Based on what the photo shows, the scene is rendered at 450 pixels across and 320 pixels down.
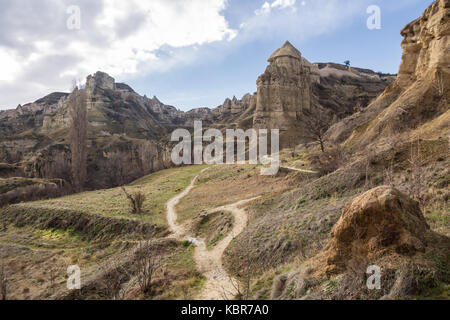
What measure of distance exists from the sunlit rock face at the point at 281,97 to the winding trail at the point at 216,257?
128 ft

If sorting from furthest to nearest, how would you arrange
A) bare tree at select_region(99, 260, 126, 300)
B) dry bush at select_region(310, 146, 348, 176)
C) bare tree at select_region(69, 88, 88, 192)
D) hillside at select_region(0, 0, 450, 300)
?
1. bare tree at select_region(69, 88, 88, 192)
2. dry bush at select_region(310, 146, 348, 176)
3. bare tree at select_region(99, 260, 126, 300)
4. hillside at select_region(0, 0, 450, 300)

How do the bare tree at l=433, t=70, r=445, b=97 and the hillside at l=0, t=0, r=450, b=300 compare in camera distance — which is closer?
the hillside at l=0, t=0, r=450, b=300

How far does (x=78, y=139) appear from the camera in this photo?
47688 mm

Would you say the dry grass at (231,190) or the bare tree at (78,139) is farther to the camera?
the bare tree at (78,139)

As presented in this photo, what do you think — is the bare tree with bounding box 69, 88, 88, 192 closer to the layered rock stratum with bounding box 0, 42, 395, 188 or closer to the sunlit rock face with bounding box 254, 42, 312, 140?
the layered rock stratum with bounding box 0, 42, 395, 188

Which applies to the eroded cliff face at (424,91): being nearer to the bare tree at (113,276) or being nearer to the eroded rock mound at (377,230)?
the eroded rock mound at (377,230)

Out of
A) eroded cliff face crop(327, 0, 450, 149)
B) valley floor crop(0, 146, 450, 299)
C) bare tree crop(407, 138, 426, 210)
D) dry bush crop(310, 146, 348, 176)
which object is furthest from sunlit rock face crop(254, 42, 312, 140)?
bare tree crop(407, 138, 426, 210)

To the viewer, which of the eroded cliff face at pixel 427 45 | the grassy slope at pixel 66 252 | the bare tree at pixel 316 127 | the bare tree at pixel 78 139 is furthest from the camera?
the bare tree at pixel 78 139

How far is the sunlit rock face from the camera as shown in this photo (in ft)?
186

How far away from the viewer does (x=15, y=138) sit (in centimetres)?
6588

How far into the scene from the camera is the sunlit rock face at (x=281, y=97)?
5675 centimetres

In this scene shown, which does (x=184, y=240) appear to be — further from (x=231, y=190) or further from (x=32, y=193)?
(x=32, y=193)

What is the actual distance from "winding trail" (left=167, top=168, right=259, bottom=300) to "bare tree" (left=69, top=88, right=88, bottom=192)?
101ft

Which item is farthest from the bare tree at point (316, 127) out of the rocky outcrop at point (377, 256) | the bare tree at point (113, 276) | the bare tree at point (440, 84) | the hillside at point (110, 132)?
the bare tree at point (113, 276)
